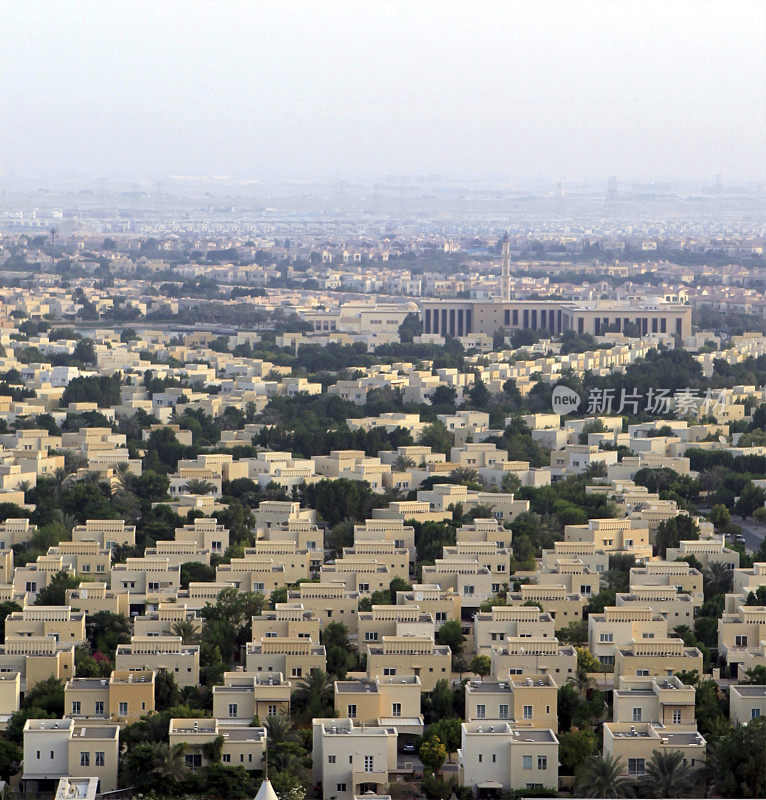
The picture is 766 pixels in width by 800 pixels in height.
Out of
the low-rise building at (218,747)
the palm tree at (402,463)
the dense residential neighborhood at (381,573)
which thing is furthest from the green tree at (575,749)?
the palm tree at (402,463)

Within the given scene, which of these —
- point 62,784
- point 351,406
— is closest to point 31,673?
point 62,784

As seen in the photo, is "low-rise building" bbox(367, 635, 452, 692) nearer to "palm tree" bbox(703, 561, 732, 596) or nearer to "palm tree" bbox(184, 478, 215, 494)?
"palm tree" bbox(703, 561, 732, 596)

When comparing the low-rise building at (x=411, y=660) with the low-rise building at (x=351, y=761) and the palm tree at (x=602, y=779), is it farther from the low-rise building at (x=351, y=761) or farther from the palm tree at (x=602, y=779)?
the palm tree at (x=602, y=779)

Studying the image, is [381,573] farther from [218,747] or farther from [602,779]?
[602,779]

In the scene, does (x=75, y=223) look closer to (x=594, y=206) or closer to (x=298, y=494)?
(x=594, y=206)

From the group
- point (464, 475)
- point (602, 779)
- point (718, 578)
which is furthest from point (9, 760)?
point (464, 475)
